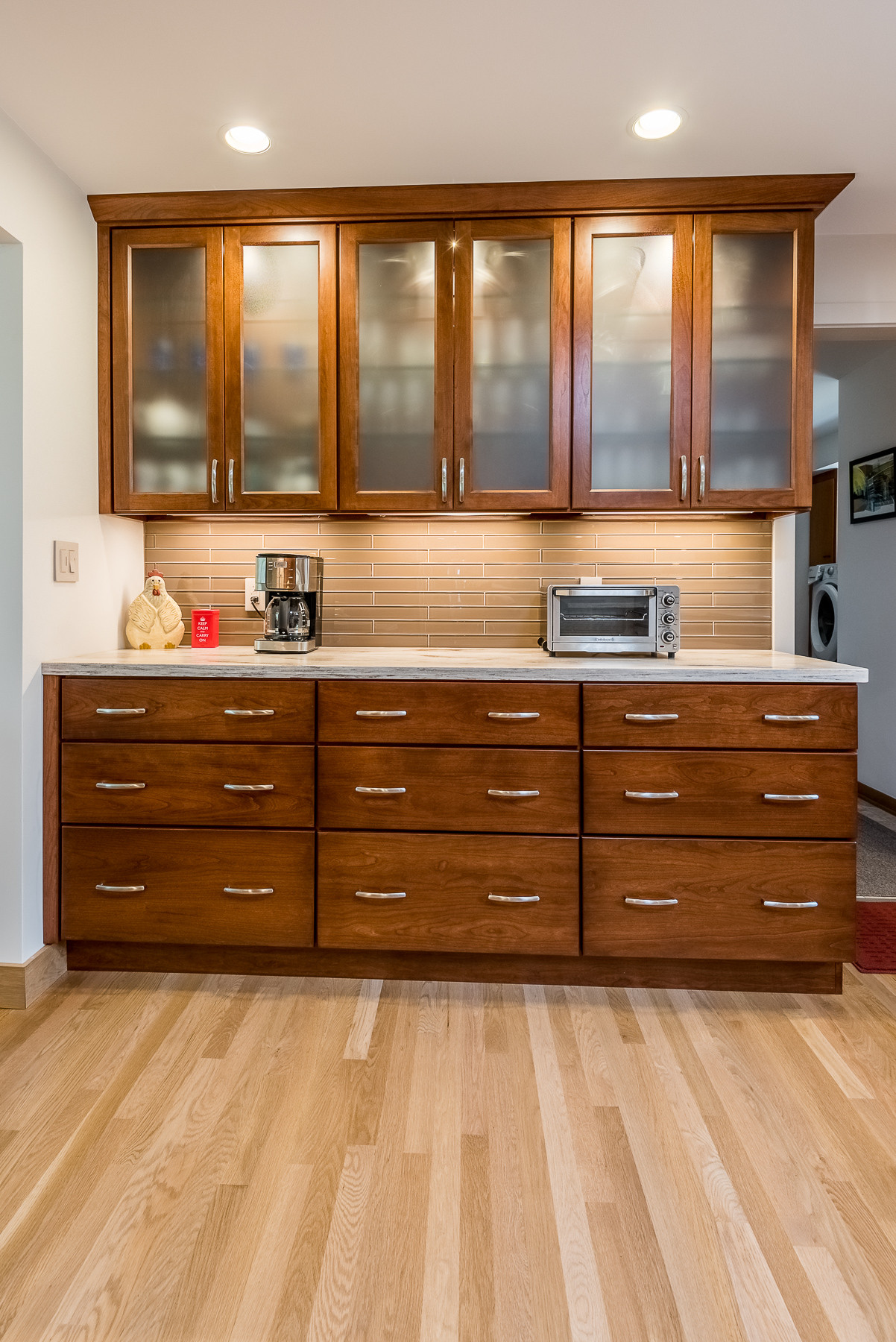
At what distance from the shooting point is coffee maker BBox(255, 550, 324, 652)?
267 cm

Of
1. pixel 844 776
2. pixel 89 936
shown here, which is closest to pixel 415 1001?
pixel 89 936

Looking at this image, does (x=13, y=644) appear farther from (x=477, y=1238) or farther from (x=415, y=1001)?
(x=477, y=1238)

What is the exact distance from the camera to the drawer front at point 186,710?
92.2 inches

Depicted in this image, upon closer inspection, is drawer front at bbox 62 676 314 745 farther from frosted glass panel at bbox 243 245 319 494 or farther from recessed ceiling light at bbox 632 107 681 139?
recessed ceiling light at bbox 632 107 681 139

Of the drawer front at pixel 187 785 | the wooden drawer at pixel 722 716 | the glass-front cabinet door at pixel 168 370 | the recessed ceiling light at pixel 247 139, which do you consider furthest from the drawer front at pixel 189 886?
the recessed ceiling light at pixel 247 139

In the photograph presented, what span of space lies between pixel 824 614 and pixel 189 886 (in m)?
5.37

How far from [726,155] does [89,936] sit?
2.94m

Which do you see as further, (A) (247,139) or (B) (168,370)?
(B) (168,370)

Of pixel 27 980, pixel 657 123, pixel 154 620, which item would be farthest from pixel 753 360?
pixel 27 980

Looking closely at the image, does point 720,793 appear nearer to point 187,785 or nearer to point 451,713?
point 451,713

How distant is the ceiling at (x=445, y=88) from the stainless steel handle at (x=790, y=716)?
1.59 m

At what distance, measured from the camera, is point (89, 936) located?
7.87ft

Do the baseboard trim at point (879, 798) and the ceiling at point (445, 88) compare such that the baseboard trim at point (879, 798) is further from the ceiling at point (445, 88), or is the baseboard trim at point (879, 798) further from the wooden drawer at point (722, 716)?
the ceiling at point (445, 88)

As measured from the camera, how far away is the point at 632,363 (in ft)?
8.43
